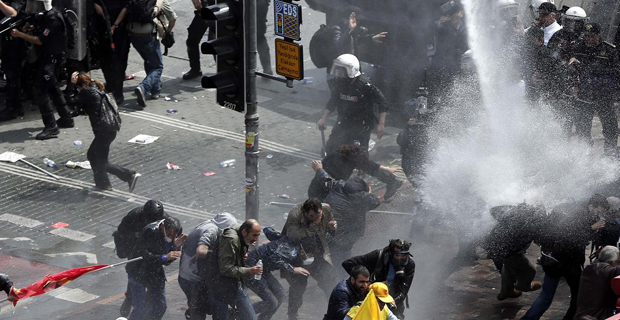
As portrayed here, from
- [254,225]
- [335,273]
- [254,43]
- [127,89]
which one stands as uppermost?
[254,43]

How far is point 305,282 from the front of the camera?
10516 mm

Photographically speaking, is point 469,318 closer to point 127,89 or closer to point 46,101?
point 46,101

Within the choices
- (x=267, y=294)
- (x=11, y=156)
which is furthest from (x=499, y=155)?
(x=11, y=156)

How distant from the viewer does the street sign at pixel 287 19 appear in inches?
397

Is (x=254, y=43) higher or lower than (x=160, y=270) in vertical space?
higher

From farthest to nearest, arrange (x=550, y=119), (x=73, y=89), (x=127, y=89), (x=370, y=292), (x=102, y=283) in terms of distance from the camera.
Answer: (x=127, y=89)
(x=73, y=89)
(x=550, y=119)
(x=102, y=283)
(x=370, y=292)

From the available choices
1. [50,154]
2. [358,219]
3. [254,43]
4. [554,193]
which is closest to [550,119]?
[554,193]

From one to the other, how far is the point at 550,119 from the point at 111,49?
21.6ft

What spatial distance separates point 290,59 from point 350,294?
2411 millimetres

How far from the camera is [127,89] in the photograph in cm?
1734

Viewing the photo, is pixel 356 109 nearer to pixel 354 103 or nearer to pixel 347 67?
pixel 354 103

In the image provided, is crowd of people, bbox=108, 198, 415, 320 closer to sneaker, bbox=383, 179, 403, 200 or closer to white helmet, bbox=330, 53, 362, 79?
sneaker, bbox=383, 179, 403, 200

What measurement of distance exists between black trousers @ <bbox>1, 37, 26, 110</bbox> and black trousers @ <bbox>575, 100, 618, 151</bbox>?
25.7 ft

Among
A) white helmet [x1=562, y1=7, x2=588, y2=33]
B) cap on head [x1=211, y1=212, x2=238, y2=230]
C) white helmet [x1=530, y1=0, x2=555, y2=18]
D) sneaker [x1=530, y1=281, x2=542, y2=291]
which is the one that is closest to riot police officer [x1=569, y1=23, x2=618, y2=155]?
white helmet [x1=562, y1=7, x2=588, y2=33]
